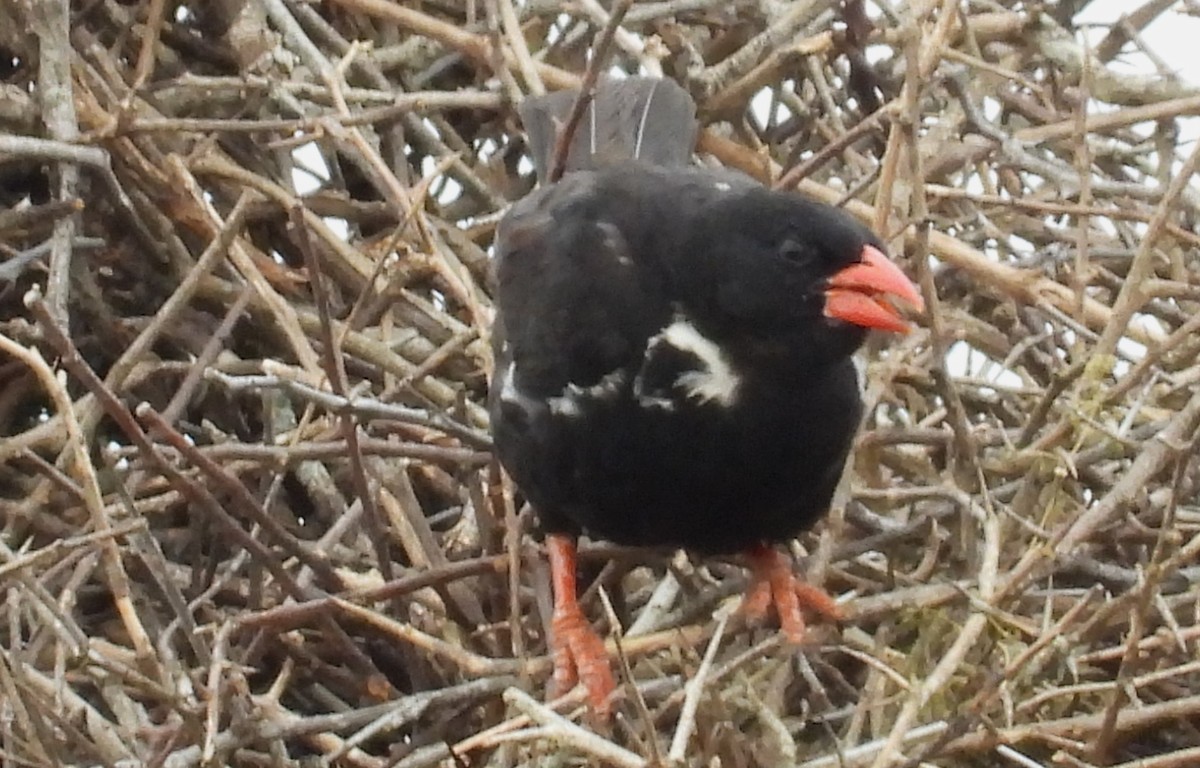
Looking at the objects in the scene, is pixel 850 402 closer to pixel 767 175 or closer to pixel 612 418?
pixel 612 418

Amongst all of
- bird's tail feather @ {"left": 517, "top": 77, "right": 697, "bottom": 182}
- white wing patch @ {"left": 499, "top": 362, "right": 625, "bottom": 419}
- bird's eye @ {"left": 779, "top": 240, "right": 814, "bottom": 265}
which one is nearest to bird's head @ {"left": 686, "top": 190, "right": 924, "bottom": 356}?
bird's eye @ {"left": 779, "top": 240, "right": 814, "bottom": 265}

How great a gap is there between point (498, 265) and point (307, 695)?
415 mm

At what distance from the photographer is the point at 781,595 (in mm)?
1539

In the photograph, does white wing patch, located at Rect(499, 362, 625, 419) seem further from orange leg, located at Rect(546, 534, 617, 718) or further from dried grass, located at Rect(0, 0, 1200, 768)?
orange leg, located at Rect(546, 534, 617, 718)

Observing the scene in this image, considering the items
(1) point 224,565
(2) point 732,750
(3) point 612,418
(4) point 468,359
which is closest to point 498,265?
(4) point 468,359

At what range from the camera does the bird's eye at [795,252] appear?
1448mm

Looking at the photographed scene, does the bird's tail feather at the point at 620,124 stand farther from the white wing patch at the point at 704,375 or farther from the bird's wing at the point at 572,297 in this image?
the white wing patch at the point at 704,375

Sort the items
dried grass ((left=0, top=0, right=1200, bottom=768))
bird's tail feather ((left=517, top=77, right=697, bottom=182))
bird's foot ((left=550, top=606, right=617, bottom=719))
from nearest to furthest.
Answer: dried grass ((left=0, top=0, right=1200, bottom=768)) < bird's foot ((left=550, top=606, right=617, bottom=719)) < bird's tail feather ((left=517, top=77, right=697, bottom=182))

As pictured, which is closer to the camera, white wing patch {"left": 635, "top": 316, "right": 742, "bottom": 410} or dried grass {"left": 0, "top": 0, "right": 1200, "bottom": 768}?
dried grass {"left": 0, "top": 0, "right": 1200, "bottom": 768}

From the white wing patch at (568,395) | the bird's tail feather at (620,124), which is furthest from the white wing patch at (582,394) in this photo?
the bird's tail feather at (620,124)

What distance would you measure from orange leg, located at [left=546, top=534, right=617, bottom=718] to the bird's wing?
18 cm

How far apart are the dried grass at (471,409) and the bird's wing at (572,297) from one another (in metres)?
0.06

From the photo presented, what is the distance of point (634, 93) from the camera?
5.94 ft

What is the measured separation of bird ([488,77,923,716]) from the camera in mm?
1457
